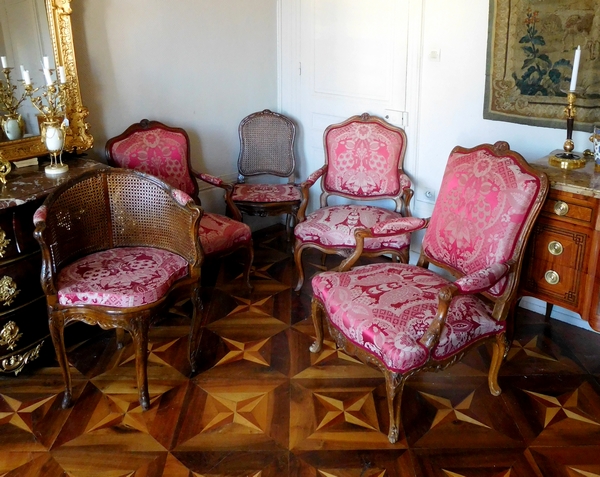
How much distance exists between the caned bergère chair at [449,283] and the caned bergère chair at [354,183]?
1.68 ft

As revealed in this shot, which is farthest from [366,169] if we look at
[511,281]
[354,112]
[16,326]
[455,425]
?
[16,326]

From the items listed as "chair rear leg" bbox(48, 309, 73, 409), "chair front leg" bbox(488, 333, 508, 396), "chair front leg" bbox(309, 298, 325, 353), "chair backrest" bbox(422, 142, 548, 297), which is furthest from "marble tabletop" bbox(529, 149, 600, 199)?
"chair rear leg" bbox(48, 309, 73, 409)

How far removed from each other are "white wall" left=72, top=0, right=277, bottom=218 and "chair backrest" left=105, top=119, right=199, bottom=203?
0.11 m

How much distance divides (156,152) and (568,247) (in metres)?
2.03

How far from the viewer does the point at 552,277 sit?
7.68 ft

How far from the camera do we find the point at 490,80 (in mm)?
2818

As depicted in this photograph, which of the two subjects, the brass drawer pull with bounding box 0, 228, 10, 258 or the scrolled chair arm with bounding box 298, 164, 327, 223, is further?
the scrolled chair arm with bounding box 298, 164, 327, 223

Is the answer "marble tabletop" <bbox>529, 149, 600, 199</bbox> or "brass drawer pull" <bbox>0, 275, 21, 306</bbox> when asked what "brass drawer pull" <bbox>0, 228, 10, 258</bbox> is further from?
"marble tabletop" <bbox>529, 149, 600, 199</bbox>

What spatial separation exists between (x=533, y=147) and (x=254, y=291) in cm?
157

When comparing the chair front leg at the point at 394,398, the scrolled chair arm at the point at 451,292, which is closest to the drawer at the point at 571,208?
the scrolled chair arm at the point at 451,292

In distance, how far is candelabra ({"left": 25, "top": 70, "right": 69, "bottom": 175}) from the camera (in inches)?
100

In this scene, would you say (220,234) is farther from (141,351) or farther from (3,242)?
(3,242)

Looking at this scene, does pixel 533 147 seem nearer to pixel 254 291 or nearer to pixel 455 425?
pixel 455 425

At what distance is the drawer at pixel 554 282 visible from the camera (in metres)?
2.29
